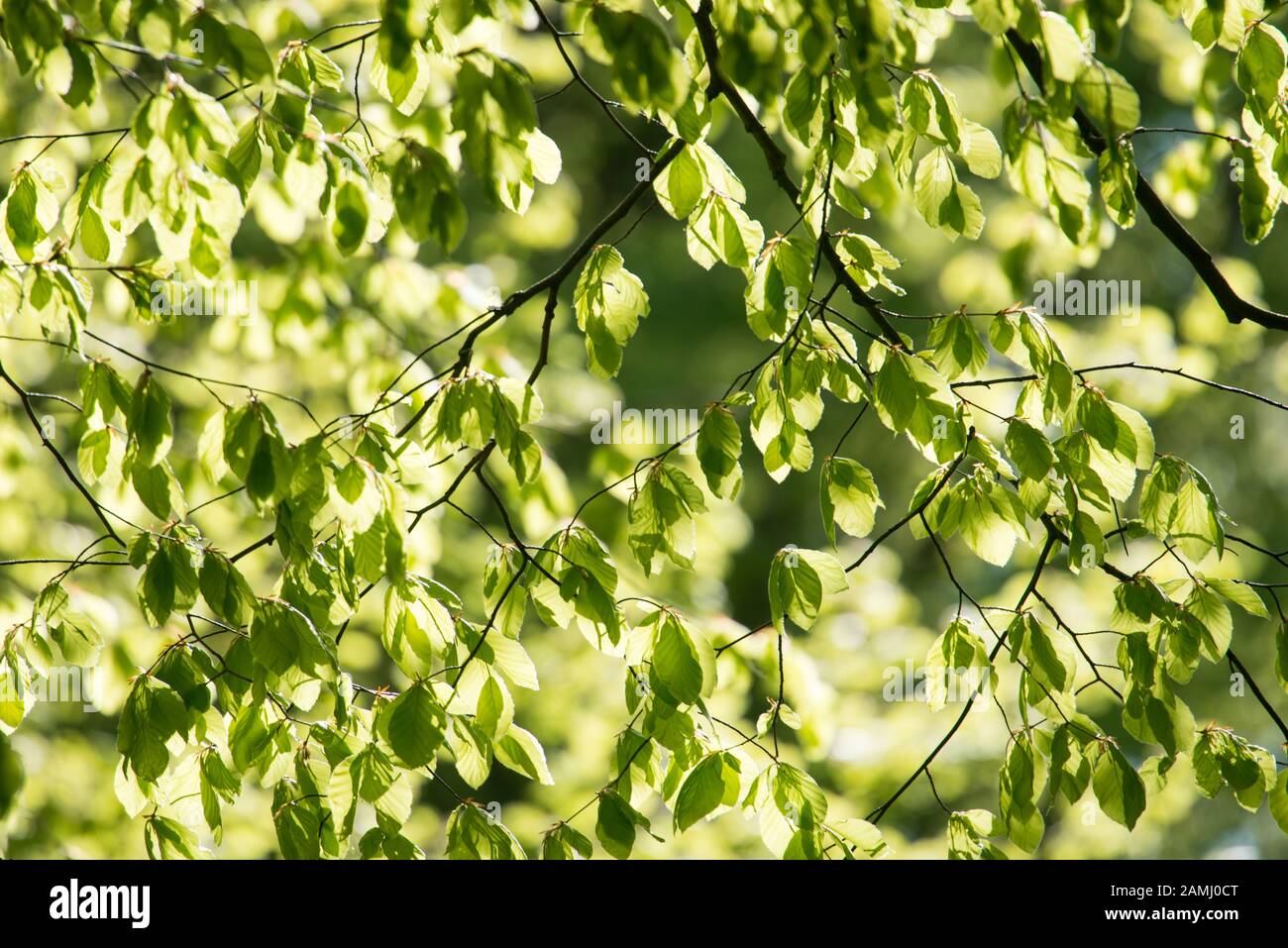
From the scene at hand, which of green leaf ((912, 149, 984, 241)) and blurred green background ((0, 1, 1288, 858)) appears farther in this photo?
blurred green background ((0, 1, 1288, 858))

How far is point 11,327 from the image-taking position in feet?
15.1

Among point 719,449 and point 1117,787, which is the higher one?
point 719,449

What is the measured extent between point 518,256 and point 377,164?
200 inches

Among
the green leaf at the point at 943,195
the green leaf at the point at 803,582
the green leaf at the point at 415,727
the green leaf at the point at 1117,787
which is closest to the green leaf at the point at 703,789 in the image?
the green leaf at the point at 803,582

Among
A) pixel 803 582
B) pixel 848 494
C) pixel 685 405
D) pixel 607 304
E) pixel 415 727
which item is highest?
pixel 685 405

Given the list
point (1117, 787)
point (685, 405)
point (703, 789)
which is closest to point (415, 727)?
point (703, 789)

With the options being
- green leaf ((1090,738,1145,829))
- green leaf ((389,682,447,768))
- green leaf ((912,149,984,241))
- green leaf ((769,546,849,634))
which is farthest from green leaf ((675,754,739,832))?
green leaf ((912,149,984,241))

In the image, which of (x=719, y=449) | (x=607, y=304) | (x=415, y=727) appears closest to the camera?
(x=415, y=727)

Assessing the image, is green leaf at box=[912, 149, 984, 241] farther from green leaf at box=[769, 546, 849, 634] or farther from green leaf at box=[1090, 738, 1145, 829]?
green leaf at box=[1090, 738, 1145, 829]

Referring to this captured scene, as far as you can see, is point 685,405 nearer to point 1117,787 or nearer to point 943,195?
point 943,195

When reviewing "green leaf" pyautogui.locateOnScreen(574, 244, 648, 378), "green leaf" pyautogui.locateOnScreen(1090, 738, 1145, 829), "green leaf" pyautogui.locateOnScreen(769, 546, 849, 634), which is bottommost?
"green leaf" pyautogui.locateOnScreen(1090, 738, 1145, 829)

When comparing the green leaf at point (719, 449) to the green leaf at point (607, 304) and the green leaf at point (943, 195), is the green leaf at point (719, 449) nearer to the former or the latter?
the green leaf at point (607, 304)
